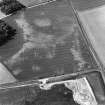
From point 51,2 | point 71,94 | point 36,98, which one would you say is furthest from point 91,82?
point 51,2

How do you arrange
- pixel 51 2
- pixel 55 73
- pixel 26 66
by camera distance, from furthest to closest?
1. pixel 51 2
2. pixel 26 66
3. pixel 55 73

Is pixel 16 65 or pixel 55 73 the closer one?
pixel 55 73

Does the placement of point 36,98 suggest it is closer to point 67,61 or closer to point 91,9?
point 67,61

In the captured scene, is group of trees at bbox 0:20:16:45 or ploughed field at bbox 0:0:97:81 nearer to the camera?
ploughed field at bbox 0:0:97:81

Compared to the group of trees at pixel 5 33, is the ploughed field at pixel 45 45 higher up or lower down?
lower down

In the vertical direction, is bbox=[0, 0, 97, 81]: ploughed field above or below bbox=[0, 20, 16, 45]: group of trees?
below

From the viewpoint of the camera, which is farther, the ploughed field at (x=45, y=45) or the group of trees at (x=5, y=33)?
the group of trees at (x=5, y=33)

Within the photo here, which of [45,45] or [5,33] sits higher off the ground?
[5,33]

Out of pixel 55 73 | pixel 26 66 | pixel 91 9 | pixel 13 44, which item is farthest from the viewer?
pixel 91 9

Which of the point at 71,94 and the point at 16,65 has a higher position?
the point at 16,65

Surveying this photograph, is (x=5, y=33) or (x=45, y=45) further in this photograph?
(x=5, y=33)

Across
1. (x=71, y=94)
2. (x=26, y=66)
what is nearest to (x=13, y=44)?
(x=26, y=66)
